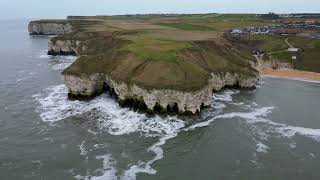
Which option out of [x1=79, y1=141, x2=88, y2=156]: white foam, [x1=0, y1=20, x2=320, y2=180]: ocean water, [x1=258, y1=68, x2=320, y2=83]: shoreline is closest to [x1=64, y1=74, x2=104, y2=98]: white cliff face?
[x1=0, y1=20, x2=320, y2=180]: ocean water

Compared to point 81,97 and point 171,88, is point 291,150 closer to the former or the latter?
point 171,88

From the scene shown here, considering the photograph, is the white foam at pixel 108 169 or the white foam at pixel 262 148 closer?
the white foam at pixel 108 169

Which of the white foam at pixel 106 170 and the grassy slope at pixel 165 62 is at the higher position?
the grassy slope at pixel 165 62

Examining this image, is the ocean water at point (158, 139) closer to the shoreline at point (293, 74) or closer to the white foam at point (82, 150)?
the white foam at point (82, 150)

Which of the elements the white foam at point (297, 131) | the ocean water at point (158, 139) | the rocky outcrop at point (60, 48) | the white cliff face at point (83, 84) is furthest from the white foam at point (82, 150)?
the rocky outcrop at point (60, 48)

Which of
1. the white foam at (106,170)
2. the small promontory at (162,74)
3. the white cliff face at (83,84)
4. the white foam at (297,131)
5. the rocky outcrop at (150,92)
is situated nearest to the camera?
the white foam at (106,170)

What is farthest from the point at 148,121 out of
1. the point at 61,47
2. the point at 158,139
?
the point at 61,47

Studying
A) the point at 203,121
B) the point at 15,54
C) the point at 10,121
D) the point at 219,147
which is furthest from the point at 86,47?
the point at 219,147
